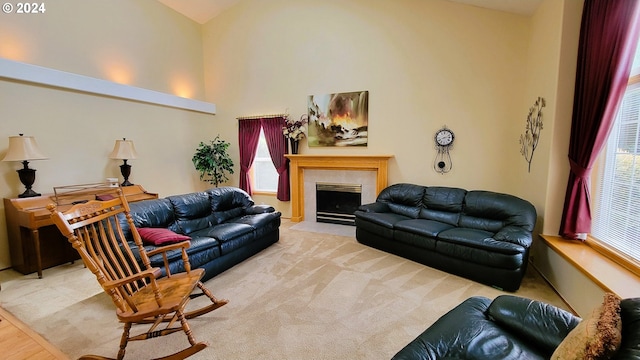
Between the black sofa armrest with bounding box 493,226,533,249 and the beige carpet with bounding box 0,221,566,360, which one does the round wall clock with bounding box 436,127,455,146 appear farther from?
the beige carpet with bounding box 0,221,566,360

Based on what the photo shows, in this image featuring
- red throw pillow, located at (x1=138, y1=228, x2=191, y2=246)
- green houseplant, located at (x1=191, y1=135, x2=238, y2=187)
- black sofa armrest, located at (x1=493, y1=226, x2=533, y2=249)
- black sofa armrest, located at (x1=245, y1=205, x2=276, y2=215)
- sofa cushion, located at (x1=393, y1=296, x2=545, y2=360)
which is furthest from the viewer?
green houseplant, located at (x1=191, y1=135, x2=238, y2=187)

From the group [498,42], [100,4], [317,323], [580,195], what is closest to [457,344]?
[317,323]

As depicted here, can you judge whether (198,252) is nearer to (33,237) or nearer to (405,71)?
(33,237)

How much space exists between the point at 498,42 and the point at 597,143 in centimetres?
229

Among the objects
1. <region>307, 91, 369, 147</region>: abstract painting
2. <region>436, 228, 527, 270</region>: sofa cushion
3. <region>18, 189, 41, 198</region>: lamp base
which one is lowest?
<region>436, 228, 527, 270</region>: sofa cushion

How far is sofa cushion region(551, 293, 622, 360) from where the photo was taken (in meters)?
1.04

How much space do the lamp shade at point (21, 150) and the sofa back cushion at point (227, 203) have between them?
2013 mm

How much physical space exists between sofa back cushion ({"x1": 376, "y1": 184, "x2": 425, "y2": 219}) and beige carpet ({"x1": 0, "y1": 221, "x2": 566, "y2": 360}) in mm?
865

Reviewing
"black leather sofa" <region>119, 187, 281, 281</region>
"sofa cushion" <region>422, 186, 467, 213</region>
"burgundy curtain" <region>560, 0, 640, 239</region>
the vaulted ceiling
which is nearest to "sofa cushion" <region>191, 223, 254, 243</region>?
"black leather sofa" <region>119, 187, 281, 281</region>

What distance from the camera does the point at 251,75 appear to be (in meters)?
5.82

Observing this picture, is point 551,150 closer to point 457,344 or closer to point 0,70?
point 457,344

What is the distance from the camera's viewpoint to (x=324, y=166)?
5.25 meters

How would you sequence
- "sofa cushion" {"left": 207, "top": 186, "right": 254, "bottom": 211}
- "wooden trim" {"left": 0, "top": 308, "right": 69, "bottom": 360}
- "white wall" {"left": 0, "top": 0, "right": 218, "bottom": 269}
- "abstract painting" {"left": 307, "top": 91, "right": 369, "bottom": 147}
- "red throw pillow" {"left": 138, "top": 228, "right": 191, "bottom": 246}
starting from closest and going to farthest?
"wooden trim" {"left": 0, "top": 308, "right": 69, "bottom": 360} → "red throw pillow" {"left": 138, "top": 228, "right": 191, "bottom": 246} → "white wall" {"left": 0, "top": 0, "right": 218, "bottom": 269} → "sofa cushion" {"left": 207, "top": 186, "right": 254, "bottom": 211} → "abstract painting" {"left": 307, "top": 91, "right": 369, "bottom": 147}

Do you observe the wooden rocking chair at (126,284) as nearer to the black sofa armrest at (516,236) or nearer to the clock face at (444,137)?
the black sofa armrest at (516,236)
